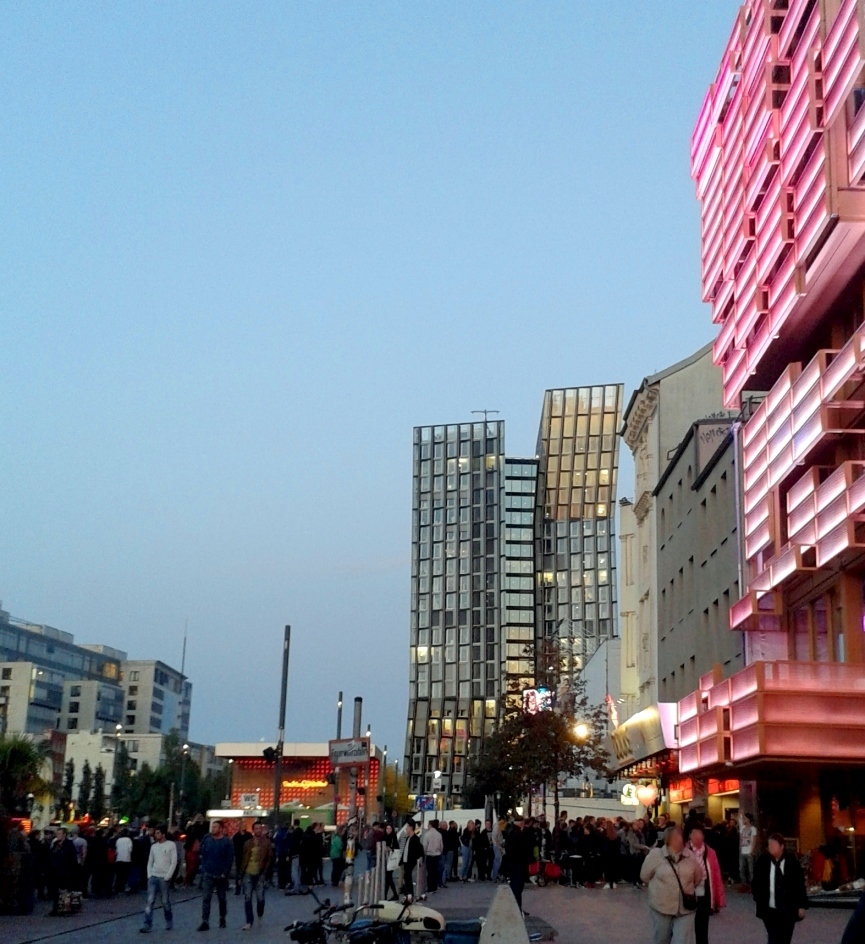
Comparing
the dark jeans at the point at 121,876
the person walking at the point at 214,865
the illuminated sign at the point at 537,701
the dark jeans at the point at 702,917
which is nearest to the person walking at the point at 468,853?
the dark jeans at the point at 121,876

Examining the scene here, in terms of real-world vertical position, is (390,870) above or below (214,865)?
below

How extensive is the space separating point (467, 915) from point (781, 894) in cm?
978

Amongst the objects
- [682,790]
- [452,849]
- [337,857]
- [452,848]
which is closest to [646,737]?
[682,790]

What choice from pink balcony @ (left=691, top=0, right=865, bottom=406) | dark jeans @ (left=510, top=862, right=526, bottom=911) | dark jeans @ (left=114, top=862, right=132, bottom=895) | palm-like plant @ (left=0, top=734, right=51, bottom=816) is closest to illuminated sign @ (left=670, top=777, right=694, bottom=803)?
pink balcony @ (left=691, top=0, right=865, bottom=406)

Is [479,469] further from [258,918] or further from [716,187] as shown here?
[258,918]

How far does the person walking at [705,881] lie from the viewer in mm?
13852

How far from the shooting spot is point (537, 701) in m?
56.2

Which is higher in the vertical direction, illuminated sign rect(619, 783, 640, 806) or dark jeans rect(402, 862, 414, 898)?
illuminated sign rect(619, 783, 640, 806)

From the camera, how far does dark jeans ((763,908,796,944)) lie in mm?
13555

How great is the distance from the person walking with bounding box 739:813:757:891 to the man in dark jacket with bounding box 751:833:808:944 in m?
16.8

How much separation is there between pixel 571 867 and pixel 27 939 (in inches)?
750

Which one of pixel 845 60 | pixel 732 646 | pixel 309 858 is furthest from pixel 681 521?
pixel 845 60

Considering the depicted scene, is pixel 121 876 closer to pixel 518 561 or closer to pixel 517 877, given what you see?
pixel 517 877

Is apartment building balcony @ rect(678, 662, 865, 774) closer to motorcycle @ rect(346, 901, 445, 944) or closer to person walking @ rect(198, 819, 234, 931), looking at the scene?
person walking @ rect(198, 819, 234, 931)
